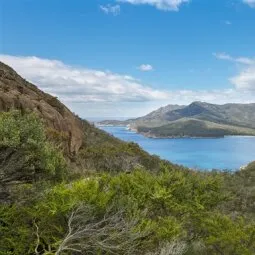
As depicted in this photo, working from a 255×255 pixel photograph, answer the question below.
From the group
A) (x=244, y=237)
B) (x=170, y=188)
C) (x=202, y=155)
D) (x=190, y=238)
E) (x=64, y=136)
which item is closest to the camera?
(x=244, y=237)

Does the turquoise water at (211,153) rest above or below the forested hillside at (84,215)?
below

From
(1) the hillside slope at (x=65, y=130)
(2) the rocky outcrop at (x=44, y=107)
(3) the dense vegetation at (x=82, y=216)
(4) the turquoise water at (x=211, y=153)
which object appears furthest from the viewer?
(4) the turquoise water at (x=211, y=153)

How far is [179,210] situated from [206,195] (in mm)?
2183

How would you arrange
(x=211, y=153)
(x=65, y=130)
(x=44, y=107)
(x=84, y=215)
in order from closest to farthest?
(x=84, y=215) → (x=44, y=107) → (x=65, y=130) → (x=211, y=153)

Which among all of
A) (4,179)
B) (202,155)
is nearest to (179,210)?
(4,179)

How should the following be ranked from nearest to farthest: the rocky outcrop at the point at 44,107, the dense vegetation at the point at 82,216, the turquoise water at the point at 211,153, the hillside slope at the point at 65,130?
the dense vegetation at the point at 82,216
the rocky outcrop at the point at 44,107
the hillside slope at the point at 65,130
the turquoise water at the point at 211,153

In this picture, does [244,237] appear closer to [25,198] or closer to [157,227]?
[157,227]

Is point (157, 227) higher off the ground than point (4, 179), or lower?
lower

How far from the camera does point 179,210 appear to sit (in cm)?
1500

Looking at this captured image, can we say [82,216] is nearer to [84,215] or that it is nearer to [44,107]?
[84,215]

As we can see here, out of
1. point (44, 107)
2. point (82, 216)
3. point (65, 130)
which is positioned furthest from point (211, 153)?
point (82, 216)

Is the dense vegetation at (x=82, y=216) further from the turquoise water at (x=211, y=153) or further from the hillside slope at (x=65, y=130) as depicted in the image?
the turquoise water at (x=211, y=153)

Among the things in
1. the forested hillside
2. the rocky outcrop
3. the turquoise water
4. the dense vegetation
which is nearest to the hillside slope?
the rocky outcrop

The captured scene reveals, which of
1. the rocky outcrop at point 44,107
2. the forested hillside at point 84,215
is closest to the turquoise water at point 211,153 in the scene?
the rocky outcrop at point 44,107
